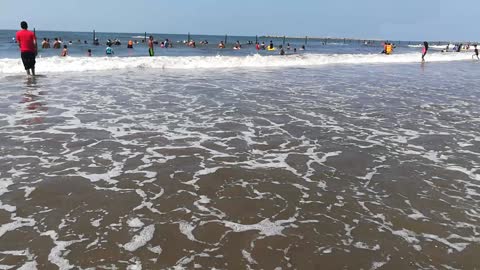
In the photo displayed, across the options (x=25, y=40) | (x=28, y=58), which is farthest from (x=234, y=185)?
(x=28, y=58)

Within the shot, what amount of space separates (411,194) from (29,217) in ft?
15.3

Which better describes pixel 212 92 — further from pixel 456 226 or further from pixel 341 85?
pixel 456 226

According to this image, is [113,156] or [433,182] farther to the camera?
[113,156]

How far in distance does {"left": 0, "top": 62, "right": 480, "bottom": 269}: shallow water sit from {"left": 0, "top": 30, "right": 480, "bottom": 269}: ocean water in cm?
2

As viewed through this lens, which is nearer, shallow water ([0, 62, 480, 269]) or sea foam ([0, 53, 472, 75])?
shallow water ([0, 62, 480, 269])

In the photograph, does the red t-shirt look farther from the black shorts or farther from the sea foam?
the sea foam

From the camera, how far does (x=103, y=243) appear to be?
13.3 ft

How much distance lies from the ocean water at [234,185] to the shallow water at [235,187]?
→ 21 mm

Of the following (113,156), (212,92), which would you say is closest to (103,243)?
(113,156)

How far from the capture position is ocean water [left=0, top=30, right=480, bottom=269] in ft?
13.1

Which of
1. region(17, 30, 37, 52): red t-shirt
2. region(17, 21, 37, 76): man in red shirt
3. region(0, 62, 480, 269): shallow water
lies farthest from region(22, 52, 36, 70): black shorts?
region(0, 62, 480, 269): shallow water

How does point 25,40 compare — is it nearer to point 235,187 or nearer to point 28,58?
point 28,58

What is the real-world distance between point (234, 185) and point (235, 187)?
7 centimetres

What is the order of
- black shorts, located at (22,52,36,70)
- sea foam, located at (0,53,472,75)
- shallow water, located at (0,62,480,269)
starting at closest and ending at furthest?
1. shallow water, located at (0,62,480,269)
2. black shorts, located at (22,52,36,70)
3. sea foam, located at (0,53,472,75)
